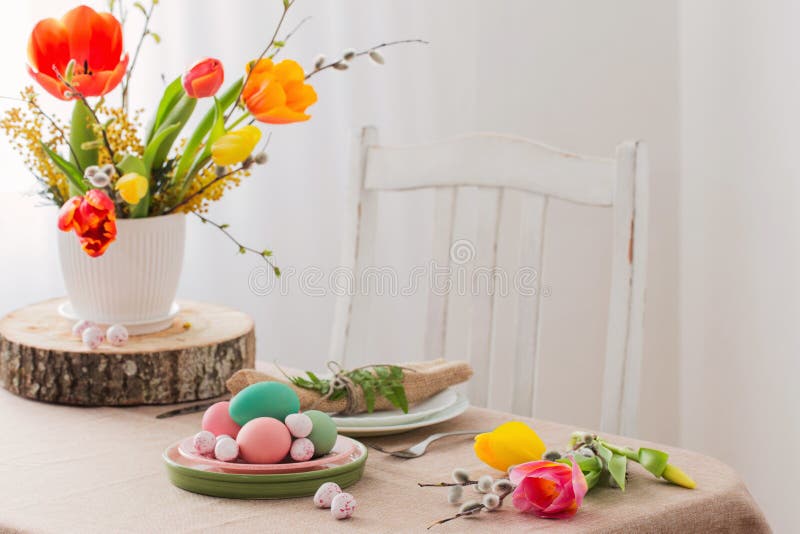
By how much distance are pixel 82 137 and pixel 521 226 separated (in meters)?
0.62

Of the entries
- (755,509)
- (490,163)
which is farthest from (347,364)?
(755,509)

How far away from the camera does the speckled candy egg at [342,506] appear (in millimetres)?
846

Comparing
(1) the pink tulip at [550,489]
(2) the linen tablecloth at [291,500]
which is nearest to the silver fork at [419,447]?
(2) the linen tablecloth at [291,500]

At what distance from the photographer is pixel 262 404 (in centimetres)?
93

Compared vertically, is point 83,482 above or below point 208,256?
below

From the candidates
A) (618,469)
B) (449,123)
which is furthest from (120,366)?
(449,123)

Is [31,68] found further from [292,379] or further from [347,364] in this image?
[347,364]

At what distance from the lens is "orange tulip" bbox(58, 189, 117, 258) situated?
3.69 feet

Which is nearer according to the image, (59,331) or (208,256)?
(59,331)

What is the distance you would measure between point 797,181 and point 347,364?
81 cm

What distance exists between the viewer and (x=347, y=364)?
1606 millimetres

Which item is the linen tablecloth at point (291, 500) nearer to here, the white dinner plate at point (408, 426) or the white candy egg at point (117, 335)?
the white dinner plate at point (408, 426)

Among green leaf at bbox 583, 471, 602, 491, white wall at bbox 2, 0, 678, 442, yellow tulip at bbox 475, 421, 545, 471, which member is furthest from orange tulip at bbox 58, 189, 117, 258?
white wall at bbox 2, 0, 678, 442

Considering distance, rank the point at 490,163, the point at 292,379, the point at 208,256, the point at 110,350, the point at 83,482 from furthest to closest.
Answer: the point at 208,256 < the point at 490,163 < the point at 110,350 < the point at 292,379 < the point at 83,482
